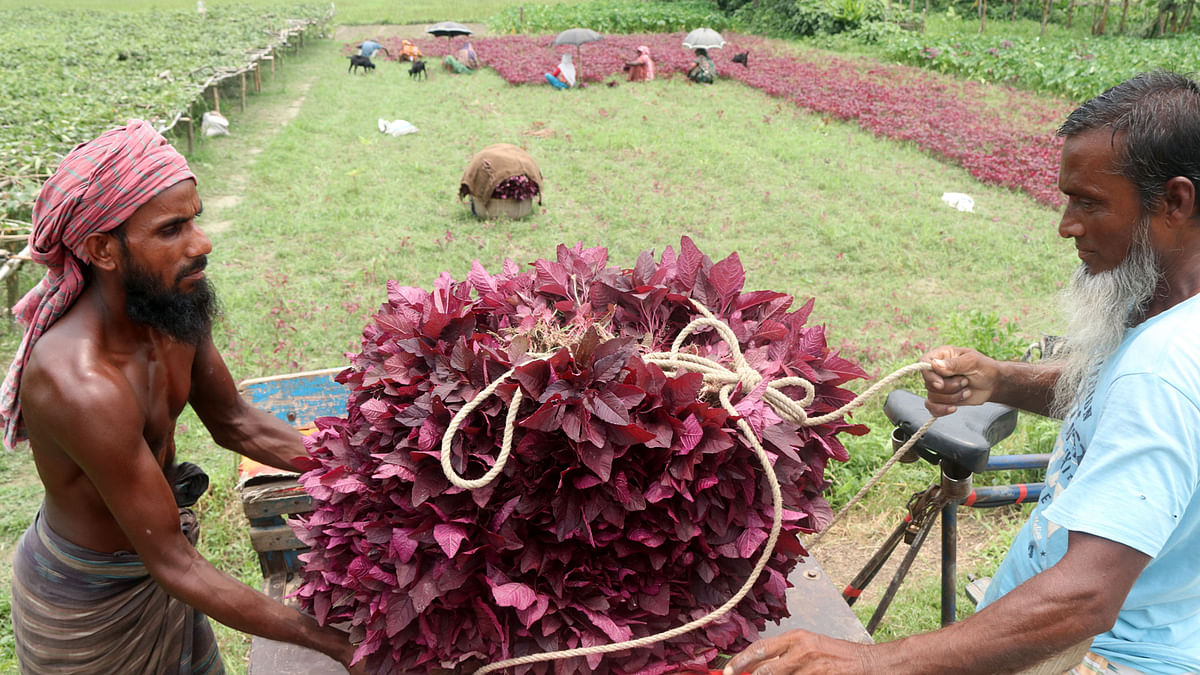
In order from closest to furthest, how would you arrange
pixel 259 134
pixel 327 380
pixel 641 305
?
1. pixel 641 305
2. pixel 327 380
3. pixel 259 134

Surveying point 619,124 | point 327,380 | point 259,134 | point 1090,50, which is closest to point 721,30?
point 1090,50

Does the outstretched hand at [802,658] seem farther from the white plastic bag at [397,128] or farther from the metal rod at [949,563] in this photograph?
the white plastic bag at [397,128]

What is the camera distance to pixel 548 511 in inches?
73.7

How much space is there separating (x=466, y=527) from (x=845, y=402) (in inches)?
43.0

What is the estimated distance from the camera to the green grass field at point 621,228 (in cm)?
501

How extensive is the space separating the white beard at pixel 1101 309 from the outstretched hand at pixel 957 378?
20cm

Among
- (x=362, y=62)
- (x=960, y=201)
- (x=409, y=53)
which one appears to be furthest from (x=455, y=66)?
(x=960, y=201)

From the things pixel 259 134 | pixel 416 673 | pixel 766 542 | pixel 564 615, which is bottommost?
pixel 259 134

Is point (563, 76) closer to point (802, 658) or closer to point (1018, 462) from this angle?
point (1018, 462)

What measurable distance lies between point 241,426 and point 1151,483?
268 centimetres

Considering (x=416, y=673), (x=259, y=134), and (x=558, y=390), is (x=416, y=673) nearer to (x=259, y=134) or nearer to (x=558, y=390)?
(x=558, y=390)

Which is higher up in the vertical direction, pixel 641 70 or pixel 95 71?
pixel 641 70

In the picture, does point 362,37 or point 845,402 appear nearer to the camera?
point 845,402

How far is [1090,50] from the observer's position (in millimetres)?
17875
